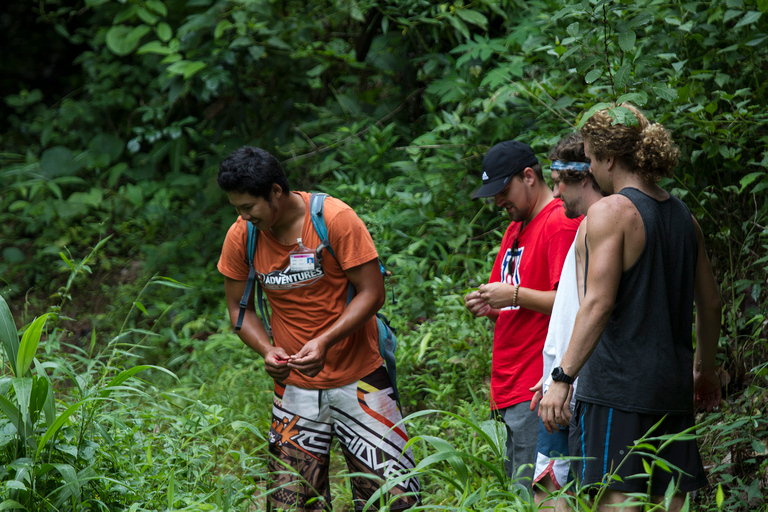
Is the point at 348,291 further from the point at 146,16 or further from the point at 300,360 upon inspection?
the point at 146,16

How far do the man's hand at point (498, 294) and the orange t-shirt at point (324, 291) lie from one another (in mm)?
495

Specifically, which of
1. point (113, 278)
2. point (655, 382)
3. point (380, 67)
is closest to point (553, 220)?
point (655, 382)

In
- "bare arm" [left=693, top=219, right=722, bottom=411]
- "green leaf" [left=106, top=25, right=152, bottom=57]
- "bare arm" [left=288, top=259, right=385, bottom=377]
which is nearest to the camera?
"bare arm" [left=693, top=219, right=722, bottom=411]

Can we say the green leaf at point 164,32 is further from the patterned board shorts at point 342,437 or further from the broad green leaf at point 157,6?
the patterned board shorts at point 342,437

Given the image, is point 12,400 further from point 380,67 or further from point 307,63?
point 307,63

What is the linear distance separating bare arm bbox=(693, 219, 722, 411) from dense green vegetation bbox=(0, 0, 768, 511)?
0.28m

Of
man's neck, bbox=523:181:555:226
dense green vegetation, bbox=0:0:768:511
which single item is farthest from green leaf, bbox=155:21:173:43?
man's neck, bbox=523:181:555:226

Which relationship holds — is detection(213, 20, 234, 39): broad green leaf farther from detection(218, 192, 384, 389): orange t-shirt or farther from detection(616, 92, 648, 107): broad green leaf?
detection(616, 92, 648, 107): broad green leaf

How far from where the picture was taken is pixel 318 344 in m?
2.70

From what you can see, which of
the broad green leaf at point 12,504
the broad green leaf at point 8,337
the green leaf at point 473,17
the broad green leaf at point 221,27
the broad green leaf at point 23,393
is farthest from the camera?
the broad green leaf at point 221,27

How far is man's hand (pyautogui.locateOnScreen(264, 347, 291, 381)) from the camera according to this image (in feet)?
9.03

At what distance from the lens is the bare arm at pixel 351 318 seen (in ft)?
8.83

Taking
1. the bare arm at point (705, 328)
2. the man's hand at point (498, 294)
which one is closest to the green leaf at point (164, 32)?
the man's hand at point (498, 294)

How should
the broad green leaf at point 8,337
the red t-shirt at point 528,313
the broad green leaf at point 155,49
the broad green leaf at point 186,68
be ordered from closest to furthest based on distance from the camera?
the broad green leaf at point 8,337 < the red t-shirt at point 528,313 < the broad green leaf at point 186,68 < the broad green leaf at point 155,49
